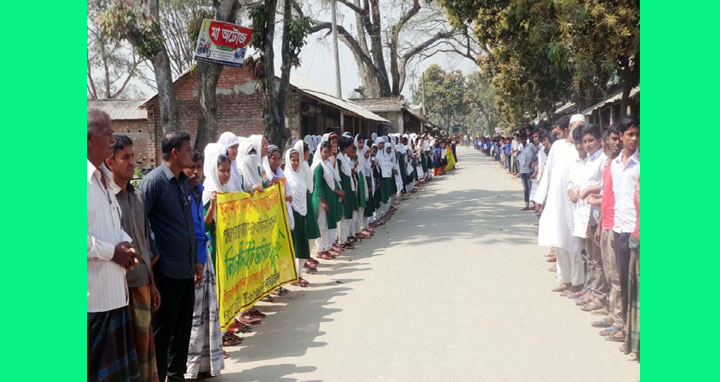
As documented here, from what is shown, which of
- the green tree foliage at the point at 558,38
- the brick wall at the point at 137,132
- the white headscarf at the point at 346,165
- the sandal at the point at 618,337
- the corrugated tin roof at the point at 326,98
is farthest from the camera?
the brick wall at the point at 137,132

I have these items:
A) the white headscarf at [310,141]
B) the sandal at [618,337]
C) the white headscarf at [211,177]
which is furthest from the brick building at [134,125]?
the sandal at [618,337]

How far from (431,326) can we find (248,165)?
8.38 feet

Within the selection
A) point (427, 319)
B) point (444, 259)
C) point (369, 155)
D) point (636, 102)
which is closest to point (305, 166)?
point (444, 259)

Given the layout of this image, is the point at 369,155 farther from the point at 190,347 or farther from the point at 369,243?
the point at 190,347

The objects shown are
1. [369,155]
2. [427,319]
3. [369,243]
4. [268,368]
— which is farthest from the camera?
[369,155]

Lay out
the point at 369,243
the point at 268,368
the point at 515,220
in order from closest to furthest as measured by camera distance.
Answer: the point at 268,368, the point at 369,243, the point at 515,220

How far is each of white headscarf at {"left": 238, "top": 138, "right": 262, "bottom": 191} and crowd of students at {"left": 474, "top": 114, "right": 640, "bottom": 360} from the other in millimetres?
3029

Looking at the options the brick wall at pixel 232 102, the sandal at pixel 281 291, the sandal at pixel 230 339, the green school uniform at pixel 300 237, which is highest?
the brick wall at pixel 232 102

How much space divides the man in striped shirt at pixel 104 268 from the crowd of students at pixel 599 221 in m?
3.30

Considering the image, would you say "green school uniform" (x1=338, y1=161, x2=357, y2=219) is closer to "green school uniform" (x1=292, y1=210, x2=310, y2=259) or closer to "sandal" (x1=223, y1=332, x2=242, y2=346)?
"green school uniform" (x1=292, y1=210, x2=310, y2=259)

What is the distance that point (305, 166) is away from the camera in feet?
28.1

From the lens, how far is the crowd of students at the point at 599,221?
4641mm

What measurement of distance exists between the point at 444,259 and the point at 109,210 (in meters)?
6.13

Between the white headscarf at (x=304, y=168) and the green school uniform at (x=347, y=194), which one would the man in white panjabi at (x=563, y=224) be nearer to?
the white headscarf at (x=304, y=168)
